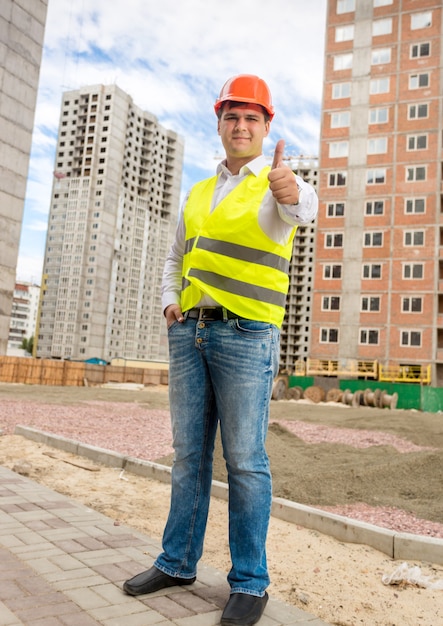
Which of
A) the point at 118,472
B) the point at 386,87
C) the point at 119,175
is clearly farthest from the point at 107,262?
the point at 118,472

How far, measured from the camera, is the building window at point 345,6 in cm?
4978

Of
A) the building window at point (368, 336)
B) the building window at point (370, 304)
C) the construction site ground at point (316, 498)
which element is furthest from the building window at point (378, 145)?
the construction site ground at point (316, 498)

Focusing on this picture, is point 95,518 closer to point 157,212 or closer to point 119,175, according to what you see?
point 119,175

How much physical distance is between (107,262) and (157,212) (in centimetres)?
2365

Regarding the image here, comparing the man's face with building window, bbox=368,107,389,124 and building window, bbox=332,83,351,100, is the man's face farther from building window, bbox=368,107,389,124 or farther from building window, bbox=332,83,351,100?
building window, bbox=332,83,351,100

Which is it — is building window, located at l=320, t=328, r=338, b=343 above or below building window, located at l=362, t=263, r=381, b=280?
below

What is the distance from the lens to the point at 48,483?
18.5ft

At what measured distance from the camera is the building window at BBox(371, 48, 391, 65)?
157 feet

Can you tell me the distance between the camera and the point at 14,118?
32719 mm

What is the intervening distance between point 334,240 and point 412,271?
674 centimetres

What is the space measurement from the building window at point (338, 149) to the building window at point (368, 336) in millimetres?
14815

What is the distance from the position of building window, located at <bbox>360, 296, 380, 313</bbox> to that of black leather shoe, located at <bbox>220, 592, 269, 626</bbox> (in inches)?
1705

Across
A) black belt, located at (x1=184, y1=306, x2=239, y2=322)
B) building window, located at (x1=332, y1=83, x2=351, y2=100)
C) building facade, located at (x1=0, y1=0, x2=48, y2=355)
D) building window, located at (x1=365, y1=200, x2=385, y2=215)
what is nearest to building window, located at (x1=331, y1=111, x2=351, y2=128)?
building window, located at (x1=332, y1=83, x2=351, y2=100)

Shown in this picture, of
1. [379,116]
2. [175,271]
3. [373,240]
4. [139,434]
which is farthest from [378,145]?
[175,271]
